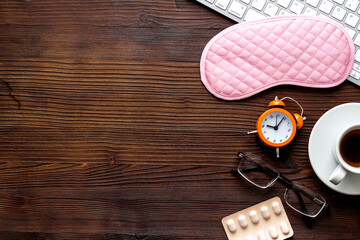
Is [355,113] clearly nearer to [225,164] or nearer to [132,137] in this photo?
[225,164]

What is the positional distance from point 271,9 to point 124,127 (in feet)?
1.49

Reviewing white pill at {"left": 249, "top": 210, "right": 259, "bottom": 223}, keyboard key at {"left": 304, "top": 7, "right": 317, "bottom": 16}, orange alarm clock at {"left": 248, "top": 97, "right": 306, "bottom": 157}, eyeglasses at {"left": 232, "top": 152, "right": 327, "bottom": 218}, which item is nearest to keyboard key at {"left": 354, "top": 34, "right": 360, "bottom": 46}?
keyboard key at {"left": 304, "top": 7, "right": 317, "bottom": 16}

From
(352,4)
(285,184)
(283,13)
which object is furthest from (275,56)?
(285,184)

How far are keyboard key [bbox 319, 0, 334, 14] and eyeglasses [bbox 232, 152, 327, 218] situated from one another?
1.25 feet

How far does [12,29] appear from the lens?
36.4 inches

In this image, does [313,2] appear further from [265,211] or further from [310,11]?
[265,211]

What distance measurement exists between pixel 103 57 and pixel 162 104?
19 cm

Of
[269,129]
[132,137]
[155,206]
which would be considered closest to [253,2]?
[269,129]

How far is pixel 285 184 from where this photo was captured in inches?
35.7

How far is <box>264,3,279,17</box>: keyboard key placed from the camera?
2.89 feet

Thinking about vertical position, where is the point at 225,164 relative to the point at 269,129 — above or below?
below

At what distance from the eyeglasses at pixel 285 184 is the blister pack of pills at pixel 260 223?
0.12 ft

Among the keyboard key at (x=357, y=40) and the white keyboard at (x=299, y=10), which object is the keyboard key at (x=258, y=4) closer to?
the white keyboard at (x=299, y=10)

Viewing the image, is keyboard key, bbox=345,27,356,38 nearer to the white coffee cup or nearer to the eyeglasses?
the white coffee cup
